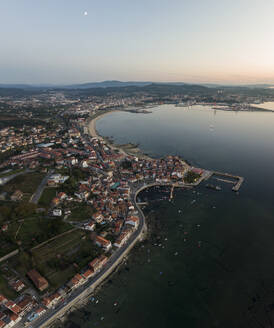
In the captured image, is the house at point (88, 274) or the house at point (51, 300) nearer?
the house at point (51, 300)

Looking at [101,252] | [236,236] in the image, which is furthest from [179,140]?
[101,252]

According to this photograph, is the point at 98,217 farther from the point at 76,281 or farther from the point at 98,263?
the point at 76,281

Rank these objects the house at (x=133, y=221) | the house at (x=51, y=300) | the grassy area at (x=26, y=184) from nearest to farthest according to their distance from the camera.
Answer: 1. the house at (x=51, y=300)
2. the house at (x=133, y=221)
3. the grassy area at (x=26, y=184)

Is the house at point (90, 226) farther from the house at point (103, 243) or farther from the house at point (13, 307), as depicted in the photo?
the house at point (13, 307)

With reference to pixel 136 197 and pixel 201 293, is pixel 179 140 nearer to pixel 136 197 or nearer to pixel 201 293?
pixel 136 197

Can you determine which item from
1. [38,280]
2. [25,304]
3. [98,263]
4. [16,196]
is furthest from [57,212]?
[25,304]

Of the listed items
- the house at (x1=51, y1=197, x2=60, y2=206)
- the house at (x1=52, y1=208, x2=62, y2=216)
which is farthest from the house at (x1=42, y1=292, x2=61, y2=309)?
the house at (x1=51, y1=197, x2=60, y2=206)

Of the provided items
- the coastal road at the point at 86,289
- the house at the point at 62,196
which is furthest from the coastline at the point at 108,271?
the house at the point at 62,196
